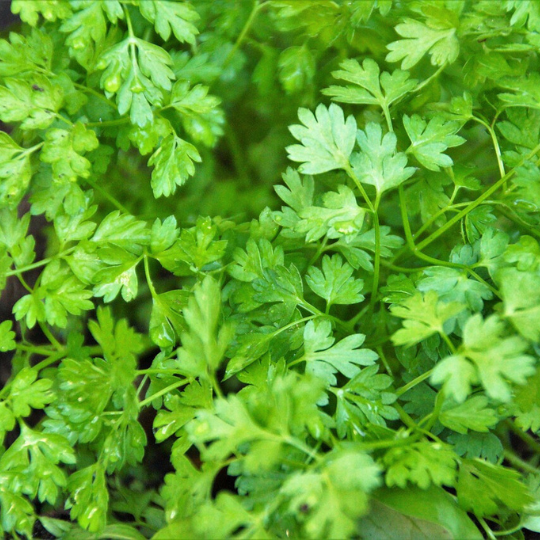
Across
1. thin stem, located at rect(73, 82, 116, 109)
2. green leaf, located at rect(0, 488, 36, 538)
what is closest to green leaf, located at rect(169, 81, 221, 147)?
thin stem, located at rect(73, 82, 116, 109)

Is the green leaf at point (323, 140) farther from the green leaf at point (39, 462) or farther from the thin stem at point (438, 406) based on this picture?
the green leaf at point (39, 462)

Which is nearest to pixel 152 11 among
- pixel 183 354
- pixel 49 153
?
pixel 49 153

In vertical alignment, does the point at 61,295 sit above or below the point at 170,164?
below

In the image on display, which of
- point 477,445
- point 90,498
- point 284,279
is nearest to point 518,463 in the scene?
point 477,445

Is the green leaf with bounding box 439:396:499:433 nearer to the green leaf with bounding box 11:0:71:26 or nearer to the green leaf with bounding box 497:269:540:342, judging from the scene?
the green leaf with bounding box 497:269:540:342

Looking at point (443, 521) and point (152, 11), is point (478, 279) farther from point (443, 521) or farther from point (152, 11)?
point (152, 11)

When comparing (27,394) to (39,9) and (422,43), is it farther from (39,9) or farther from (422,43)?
(422,43)
